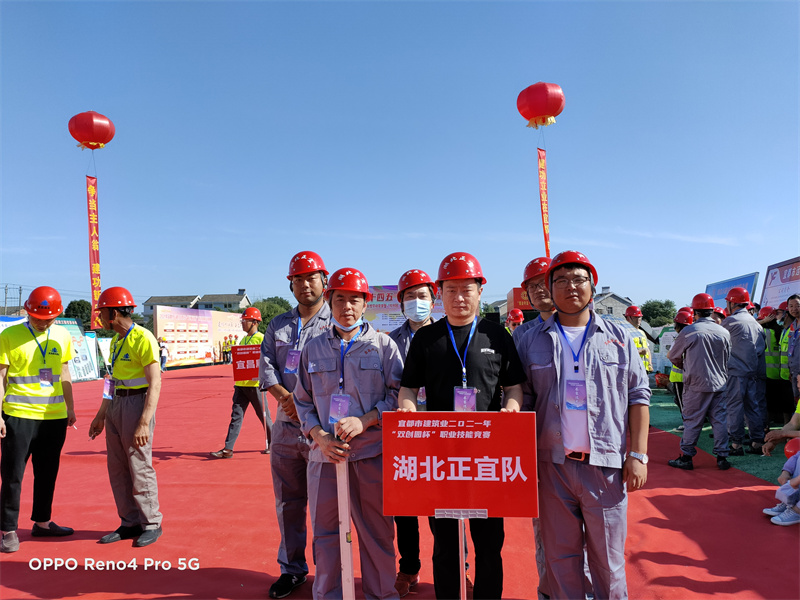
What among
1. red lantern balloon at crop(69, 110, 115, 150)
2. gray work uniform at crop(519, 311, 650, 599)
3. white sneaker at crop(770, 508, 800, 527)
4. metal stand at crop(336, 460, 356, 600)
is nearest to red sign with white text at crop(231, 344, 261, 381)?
metal stand at crop(336, 460, 356, 600)

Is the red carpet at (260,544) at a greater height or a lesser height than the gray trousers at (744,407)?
lesser

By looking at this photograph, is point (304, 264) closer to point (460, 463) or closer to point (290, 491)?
point (290, 491)

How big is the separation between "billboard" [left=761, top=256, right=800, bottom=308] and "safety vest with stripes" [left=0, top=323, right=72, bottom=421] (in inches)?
503

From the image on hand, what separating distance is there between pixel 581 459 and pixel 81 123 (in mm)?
13920

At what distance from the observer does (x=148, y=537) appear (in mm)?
4168

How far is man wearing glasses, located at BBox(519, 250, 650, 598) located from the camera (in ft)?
8.07

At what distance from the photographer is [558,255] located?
273 centimetres

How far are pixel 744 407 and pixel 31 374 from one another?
370 inches

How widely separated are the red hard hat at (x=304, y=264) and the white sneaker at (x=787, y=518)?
4.54m

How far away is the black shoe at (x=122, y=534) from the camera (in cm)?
421

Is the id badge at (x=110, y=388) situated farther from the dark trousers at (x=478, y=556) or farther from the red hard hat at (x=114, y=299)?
the dark trousers at (x=478, y=556)

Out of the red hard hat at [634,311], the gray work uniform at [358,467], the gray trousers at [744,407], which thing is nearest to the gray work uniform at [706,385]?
the gray trousers at [744,407]

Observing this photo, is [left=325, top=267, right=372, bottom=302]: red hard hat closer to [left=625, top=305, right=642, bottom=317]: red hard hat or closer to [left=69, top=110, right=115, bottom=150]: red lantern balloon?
[left=625, top=305, right=642, bottom=317]: red hard hat

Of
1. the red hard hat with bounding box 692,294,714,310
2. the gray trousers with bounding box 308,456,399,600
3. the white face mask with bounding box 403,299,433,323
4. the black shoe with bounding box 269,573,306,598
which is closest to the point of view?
the gray trousers with bounding box 308,456,399,600
